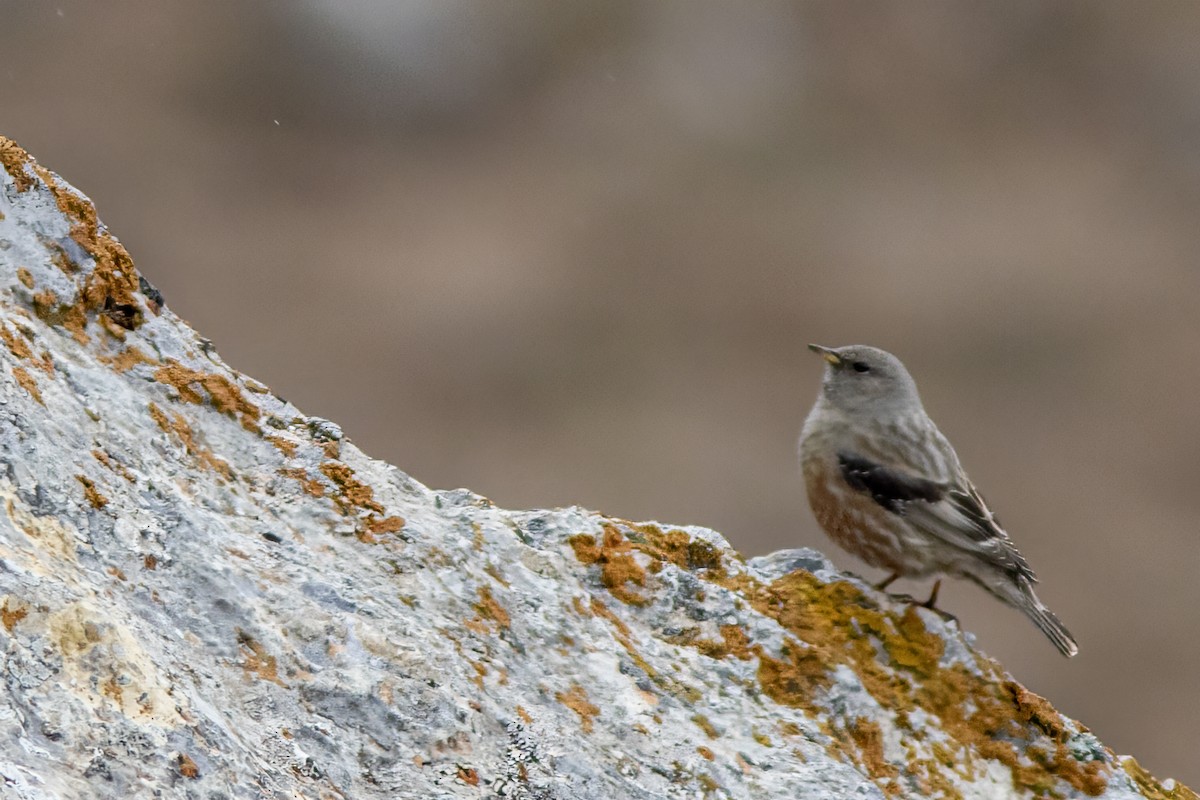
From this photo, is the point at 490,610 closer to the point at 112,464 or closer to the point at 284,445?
the point at 284,445

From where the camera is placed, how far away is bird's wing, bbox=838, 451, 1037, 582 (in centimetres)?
724

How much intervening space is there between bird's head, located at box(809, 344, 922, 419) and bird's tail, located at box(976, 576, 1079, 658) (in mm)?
1028

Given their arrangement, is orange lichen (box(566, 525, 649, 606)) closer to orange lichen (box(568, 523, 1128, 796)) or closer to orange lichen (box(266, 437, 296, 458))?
orange lichen (box(568, 523, 1128, 796))

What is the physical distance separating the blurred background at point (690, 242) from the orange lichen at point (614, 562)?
15.9 meters

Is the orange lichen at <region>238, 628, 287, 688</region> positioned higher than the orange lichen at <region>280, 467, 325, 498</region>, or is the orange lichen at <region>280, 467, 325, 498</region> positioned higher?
the orange lichen at <region>280, 467, 325, 498</region>

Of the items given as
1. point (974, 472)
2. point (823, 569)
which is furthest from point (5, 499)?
point (974, 472)

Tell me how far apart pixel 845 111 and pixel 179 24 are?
12893 millimetres

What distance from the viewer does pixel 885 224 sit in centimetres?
3127

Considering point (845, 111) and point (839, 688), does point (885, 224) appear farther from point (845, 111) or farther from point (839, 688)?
point (839, 688)

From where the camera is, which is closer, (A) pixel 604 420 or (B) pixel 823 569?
(B) pixel 823 569

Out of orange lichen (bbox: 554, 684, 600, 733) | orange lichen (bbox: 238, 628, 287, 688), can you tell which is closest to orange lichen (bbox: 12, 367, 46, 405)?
orange lichen (bbox: 238, 628, 287, 688)

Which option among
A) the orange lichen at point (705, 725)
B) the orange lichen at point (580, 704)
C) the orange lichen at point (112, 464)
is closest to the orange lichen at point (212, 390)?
the orange lichen at point (112, 464)

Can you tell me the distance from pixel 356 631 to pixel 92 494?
2.39 ft

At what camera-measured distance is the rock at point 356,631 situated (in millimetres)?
3682
